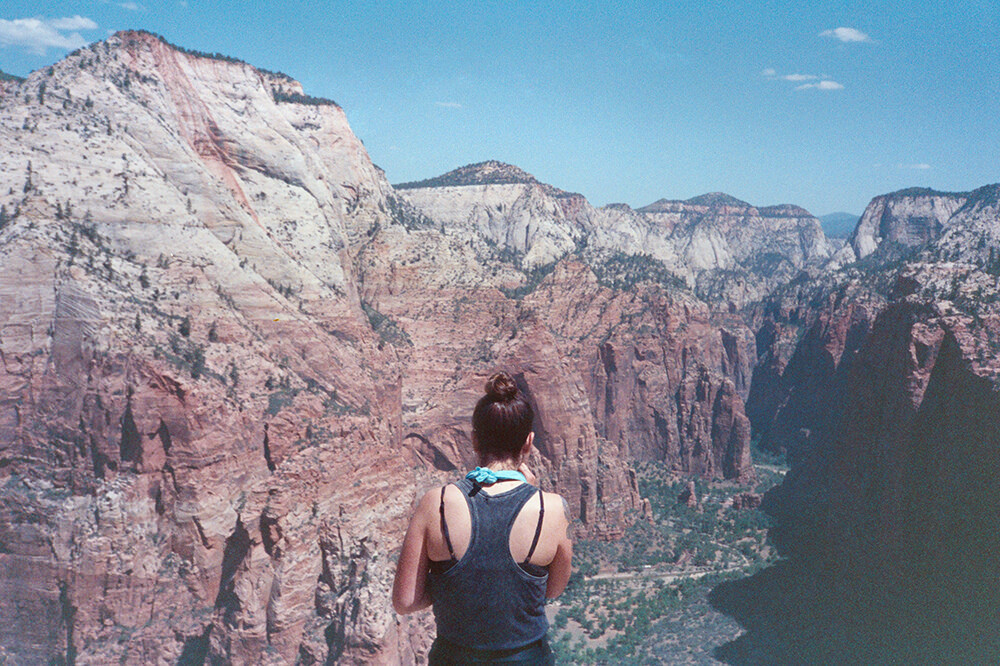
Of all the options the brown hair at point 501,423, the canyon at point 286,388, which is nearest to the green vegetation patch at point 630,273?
the canyon at point 286,388

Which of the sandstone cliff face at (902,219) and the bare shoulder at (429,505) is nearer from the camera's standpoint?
the bare shoulder at (429,505)

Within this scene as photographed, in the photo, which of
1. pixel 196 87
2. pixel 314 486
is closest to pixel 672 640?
pixel 314 486

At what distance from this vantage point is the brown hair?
197 inches

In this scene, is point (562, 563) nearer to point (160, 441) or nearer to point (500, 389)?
point (500, 389)

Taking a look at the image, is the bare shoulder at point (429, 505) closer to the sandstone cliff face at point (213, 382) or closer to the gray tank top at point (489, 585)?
the gray tank top at point (489, 585)

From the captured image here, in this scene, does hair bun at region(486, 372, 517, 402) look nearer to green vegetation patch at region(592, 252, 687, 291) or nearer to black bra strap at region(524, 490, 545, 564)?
black bra strap at region(524, 490, 545, 564)

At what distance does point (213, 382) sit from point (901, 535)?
38860mm

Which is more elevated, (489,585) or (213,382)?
(489,585)

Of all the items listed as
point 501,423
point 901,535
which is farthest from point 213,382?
point 901,535

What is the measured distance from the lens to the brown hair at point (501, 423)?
5.00 metres

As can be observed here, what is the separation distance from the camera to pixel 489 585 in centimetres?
478

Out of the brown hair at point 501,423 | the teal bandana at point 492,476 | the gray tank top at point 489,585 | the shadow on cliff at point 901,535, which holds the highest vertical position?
the brown hair at point 501,423

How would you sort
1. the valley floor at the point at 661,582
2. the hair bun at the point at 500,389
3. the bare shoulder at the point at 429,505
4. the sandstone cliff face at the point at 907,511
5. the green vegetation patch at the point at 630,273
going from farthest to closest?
the green vegetation patch at the point at 630,273, the valley floor at the point at 661,582, the sandstone cliff face at the point at 907,511, the hair bun at the point at 500,389, the bare shoulder at the point at 429,505

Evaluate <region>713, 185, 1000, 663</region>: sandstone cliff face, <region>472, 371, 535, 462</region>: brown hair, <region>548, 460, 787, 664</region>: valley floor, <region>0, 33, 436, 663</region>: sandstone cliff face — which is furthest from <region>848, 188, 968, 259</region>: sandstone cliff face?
<region>472, 371, 535, 462</region>: brown hair
